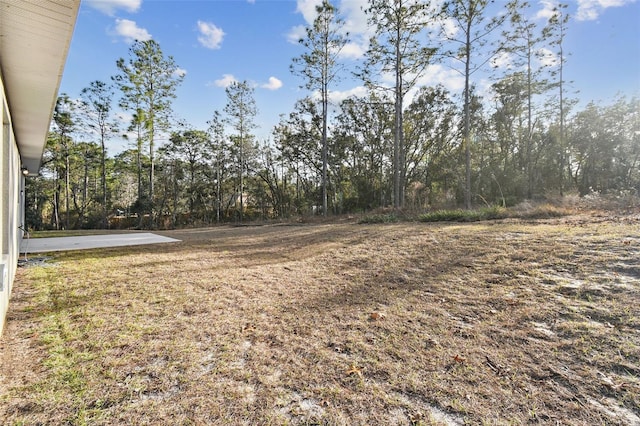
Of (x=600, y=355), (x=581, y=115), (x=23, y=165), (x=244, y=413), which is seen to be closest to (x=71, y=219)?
(x=23, y=165)

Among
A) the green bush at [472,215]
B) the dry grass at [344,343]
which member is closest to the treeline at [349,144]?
the green bush at [472,215]

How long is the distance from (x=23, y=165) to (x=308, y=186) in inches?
539

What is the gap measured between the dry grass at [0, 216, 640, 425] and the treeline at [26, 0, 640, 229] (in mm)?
8244

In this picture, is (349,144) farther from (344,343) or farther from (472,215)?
(344,343)

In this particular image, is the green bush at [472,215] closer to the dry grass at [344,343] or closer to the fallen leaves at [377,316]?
the dry grass at [344,343]

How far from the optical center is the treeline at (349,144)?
13.5 m

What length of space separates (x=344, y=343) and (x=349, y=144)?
15.1 metres

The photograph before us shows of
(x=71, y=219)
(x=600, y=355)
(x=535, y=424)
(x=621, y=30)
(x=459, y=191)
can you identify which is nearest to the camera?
(x=535, y=424)

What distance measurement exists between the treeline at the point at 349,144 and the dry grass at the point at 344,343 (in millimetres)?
8244

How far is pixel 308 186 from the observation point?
61.0 feet

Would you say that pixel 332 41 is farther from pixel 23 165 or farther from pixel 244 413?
pixel 244 413

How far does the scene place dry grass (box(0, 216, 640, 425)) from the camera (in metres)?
1.33

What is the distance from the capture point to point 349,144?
16.1 metres

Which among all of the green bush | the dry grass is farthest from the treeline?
the dry grass
